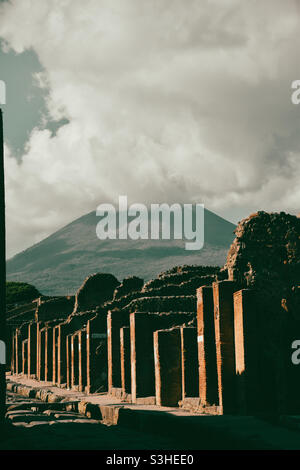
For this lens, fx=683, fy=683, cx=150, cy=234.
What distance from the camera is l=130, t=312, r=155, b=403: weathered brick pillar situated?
19.6 m

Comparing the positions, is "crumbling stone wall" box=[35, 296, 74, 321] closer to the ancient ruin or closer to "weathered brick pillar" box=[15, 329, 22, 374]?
→ "weathered brick pillar" box=[15, 329, 22, 374]

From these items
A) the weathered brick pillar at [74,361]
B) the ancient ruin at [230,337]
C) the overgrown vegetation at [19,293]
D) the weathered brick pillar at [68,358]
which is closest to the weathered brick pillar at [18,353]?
the weathered brick pillar at [68,358]

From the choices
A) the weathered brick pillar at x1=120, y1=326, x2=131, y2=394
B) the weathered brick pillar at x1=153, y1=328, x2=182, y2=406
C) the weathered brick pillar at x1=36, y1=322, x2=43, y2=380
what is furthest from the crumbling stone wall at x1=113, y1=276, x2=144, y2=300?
the weathered brick pillar at x1=153, y1=328, x2=182, y2=406

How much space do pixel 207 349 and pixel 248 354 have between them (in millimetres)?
1689

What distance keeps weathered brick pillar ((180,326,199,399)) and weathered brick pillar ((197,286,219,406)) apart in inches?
46.8

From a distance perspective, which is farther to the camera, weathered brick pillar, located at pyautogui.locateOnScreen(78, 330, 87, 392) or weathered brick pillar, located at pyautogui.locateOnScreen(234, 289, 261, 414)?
weathered brick pillar, located at pyautogui.locateOnScreen(78, 330, 87, 392)

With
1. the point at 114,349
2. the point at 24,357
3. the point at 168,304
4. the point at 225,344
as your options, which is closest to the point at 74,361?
the point at 114,349

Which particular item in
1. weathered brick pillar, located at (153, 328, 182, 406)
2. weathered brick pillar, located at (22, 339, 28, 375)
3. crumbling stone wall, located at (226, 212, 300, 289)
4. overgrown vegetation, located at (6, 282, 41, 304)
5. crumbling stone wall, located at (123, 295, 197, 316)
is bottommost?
weathered brick pillar, located at (22, 339, 28, 375)

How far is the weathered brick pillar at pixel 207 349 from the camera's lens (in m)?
14.8

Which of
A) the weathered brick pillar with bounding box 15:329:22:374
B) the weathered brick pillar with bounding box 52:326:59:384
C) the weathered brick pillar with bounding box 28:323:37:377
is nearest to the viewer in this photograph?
the weathered brick pillar with bounding box 52:326:59:384

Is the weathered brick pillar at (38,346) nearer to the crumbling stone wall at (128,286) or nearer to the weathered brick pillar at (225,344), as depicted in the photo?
the crumbling stone wall at (128,286)
